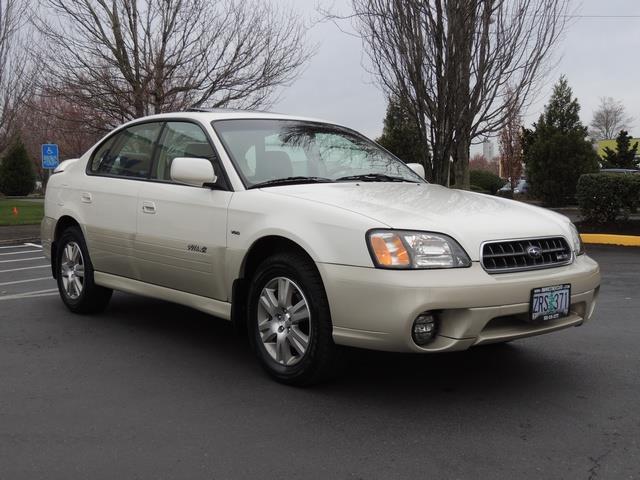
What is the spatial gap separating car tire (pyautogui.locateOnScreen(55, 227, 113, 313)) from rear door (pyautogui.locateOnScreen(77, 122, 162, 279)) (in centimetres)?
18

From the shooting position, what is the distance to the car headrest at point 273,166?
4.54m

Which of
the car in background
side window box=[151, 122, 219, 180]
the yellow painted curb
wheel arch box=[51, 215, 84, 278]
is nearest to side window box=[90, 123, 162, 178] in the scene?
side window box=[151, 122, 219, 180]

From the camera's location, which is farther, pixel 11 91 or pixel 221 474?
pixel 11 91

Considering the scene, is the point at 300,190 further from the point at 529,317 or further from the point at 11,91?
the point at 11,91

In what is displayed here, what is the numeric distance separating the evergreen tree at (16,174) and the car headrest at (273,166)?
120ft

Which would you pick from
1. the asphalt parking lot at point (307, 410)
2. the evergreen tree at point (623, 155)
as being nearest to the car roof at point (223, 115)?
the asphalt parking lot at point (307, 410)

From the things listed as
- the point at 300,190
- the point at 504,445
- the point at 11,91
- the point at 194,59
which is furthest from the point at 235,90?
the point at 504,445

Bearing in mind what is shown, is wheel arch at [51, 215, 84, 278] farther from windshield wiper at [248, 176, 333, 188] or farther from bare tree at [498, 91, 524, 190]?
bare tree at [498, 91, 524, 190]

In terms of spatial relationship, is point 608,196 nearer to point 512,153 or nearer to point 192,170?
point 192,170

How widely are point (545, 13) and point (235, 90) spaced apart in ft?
27.9

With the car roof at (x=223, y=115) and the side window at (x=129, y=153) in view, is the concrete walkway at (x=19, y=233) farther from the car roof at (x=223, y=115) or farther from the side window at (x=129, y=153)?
the car roof at (x=223, y=115)

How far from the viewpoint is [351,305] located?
360cm

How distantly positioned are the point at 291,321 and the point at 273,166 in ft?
3.78

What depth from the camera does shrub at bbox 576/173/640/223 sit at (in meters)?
12.7
